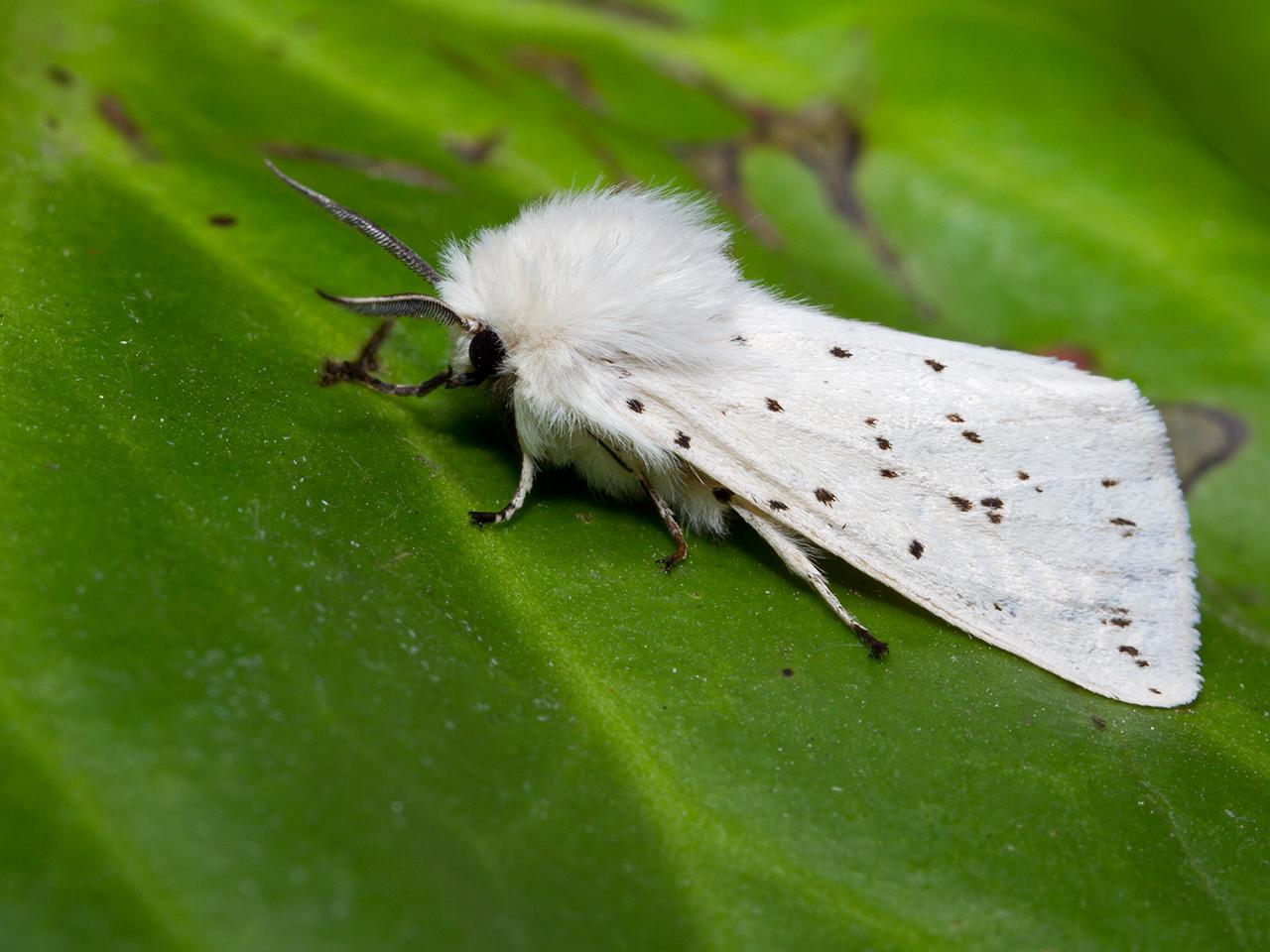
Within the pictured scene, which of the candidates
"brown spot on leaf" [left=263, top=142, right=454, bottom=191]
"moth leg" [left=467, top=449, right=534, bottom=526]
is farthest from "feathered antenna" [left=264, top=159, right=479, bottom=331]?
"brown spot on leaf" [left=263, top=142, right=454, bottom=191]

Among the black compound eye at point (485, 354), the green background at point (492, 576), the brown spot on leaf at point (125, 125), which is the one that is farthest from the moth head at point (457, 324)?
the brown spot on leaf at point (125, 125)

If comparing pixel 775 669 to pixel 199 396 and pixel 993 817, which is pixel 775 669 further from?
pixel 199 396

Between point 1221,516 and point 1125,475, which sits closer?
point 1125,475

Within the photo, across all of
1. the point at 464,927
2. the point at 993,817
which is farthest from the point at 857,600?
the point at 464,927

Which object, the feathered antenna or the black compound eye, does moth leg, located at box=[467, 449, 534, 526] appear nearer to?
the black compound eye

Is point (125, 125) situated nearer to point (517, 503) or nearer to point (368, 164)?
point (368, 164)

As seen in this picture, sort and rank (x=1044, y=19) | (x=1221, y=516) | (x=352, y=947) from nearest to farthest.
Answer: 1. (x=352, y=947)
2. (x=1221, y=516)
3. (x=1044, y=19)

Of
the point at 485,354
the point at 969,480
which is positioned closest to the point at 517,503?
the point at 485,354
